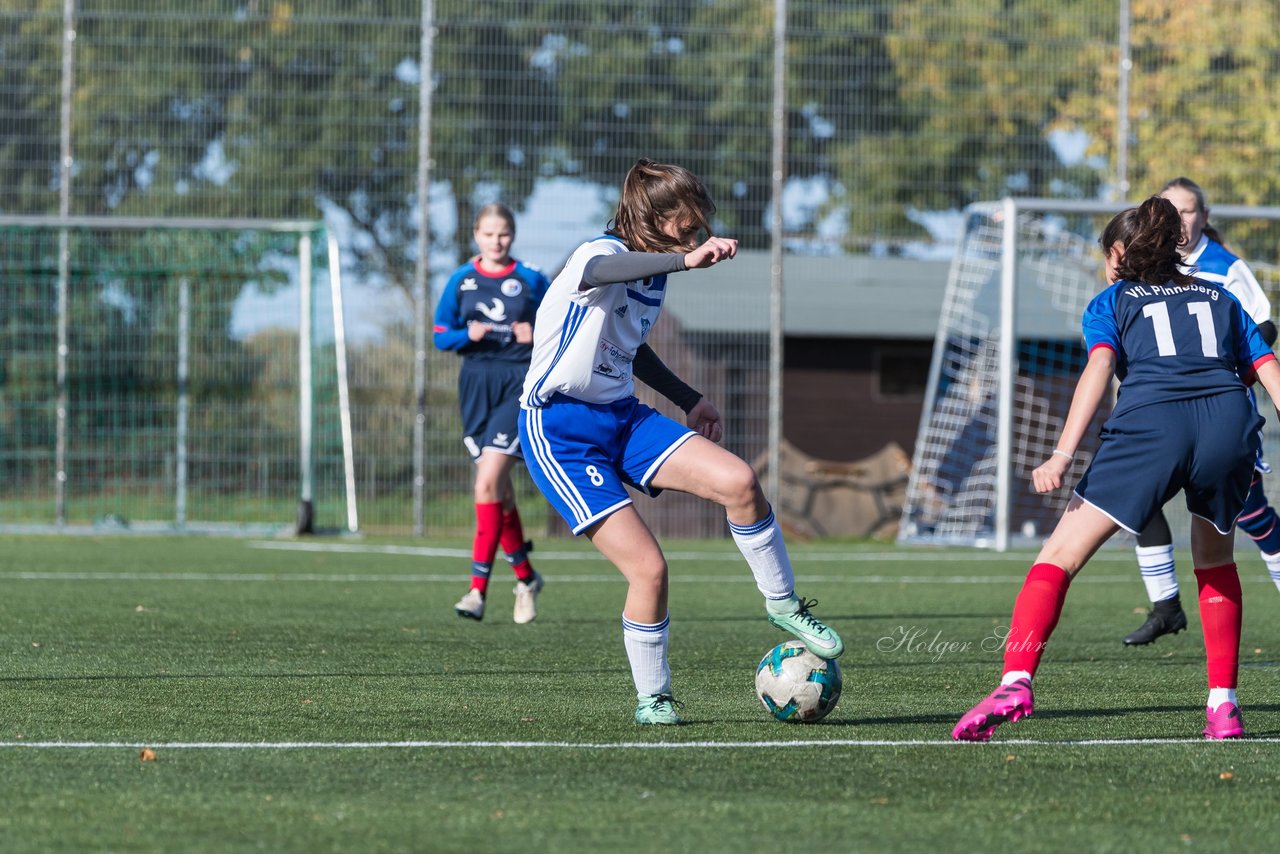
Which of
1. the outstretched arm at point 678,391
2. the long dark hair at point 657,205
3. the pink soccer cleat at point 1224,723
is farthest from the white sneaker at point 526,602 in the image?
the pink soccer cleat at point 1224,723

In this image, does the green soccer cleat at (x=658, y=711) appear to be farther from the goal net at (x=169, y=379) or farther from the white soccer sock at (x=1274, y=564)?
the goal net at (x=169, y=379)

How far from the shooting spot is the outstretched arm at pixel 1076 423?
4.83 meters

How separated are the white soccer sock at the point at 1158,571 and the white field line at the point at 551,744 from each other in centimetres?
294

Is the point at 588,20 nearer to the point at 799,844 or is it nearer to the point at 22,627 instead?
the point at 22,627

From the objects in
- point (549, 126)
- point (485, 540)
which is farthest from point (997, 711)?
point (549, 126)

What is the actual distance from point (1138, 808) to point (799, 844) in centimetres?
93

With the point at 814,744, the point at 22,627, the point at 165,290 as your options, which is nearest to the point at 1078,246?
the point at 165,290

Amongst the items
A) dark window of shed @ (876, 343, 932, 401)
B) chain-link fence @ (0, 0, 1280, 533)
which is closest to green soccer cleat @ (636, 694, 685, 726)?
chain-link fence @ (0, 0, 1280, 533)

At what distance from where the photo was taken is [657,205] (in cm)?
514

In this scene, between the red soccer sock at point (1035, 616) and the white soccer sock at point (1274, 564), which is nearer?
the red soccer sock at point (1035, 616)

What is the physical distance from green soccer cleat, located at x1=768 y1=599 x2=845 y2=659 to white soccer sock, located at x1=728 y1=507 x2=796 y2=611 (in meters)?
0.04

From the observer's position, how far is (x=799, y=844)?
3553 millimetres

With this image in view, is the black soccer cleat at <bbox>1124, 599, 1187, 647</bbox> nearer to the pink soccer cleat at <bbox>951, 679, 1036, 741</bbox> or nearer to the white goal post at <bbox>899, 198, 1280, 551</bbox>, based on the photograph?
the pink soccer cleat at <bbox>951, 679, 1036, 741</bbox>

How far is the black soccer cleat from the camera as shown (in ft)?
25.5
